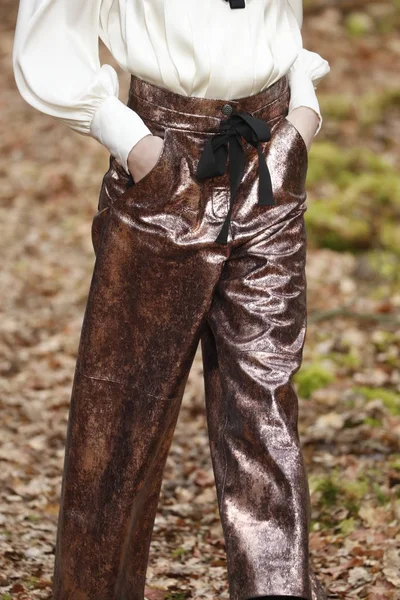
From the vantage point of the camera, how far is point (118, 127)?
101 inches

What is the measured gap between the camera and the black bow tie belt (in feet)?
8.37

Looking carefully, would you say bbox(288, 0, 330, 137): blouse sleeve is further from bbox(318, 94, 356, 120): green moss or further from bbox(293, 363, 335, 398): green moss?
bbox(318, 94, 356, 120): green moss

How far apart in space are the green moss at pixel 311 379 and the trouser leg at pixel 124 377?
2915mm

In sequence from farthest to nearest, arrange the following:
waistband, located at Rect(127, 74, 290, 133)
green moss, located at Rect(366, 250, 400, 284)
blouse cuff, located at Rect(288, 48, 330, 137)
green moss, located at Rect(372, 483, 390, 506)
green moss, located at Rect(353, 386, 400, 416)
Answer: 1. green moss, located at Rect(366, 250, 400, 284)
2. green moss, located at Rect(353, 386, 400, 416)
3. green moss, located at Rect(372, 483, 390, 506)
4. blouse cuff, located at Rect(288, 48, 330, 137)
5. waistband, located at Rect(127, 74, 290, 133)

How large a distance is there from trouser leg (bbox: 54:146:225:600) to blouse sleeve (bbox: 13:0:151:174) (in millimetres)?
197

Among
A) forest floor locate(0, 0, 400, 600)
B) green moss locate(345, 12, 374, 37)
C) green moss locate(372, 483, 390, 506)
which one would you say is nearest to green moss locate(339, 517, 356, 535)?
forest floor locate(0, 0, 400, 600)

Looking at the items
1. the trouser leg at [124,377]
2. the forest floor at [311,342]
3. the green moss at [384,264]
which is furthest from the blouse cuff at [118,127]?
the green moss at [384,264]

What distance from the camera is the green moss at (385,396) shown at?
5.40 meters

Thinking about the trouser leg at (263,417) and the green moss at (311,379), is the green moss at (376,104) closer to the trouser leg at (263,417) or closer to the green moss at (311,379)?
the green moss at (311,379)

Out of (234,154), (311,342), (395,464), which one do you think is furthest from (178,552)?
(311,342)

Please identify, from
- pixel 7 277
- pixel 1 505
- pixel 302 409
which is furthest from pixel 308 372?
pixel 7 277

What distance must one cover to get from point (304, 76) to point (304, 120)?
0.62 ft

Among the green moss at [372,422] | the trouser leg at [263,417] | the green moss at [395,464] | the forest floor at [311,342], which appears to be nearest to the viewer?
the trouser leg at [263,417]

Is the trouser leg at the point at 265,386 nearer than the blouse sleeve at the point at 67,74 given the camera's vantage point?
Yes
